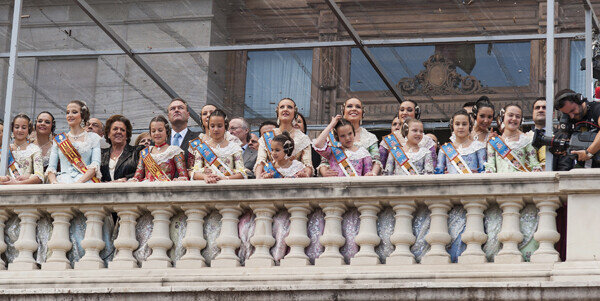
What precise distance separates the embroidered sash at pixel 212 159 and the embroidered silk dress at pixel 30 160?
1.49m

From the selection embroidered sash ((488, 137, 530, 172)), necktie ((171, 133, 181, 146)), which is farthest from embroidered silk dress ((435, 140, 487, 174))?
necktie ((171, 133, 181, 146))

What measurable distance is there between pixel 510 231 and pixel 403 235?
2.62 ft

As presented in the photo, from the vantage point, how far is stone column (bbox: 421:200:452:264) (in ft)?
35.1

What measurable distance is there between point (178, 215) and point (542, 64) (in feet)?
18.2

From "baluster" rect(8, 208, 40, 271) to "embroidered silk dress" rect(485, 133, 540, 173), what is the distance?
3731mm

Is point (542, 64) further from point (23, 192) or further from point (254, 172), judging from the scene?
point (23, 192)

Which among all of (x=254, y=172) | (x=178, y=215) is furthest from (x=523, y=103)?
(x=178, y=215)

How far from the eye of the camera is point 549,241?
34.6 ft

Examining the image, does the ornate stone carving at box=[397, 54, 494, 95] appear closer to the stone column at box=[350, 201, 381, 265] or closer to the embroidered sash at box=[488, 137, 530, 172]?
the embroidered sash at box=[488, 137, 530, 172]

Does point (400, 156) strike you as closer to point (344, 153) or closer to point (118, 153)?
point (344, 153)

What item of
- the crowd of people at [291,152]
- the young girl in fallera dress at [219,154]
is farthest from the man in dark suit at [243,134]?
the young girl in fallera dress at [219,154]

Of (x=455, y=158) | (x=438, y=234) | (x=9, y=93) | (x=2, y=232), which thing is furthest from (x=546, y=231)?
(x=9, y=93)

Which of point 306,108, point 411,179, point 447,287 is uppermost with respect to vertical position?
point 306,108

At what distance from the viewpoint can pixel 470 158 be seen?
482 inches
